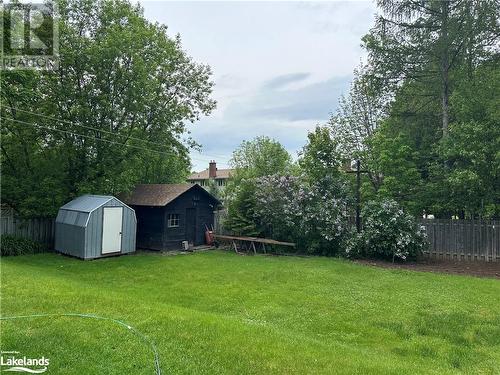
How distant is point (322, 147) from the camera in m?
15.8

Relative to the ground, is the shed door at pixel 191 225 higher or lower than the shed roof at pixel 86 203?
lower

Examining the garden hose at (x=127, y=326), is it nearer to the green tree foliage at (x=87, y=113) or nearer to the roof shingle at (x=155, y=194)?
the roof shingle at (x=155, y=194)

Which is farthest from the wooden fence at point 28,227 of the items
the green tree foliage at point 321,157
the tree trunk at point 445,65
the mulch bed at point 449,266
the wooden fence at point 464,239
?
the tree trunk at point 445,65

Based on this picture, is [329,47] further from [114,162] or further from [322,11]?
[114,162]

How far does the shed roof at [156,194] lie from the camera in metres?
15.0

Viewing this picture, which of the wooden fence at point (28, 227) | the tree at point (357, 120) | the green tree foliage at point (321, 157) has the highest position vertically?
the tree at point (357, 120)

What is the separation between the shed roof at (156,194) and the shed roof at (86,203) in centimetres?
Answer: 220

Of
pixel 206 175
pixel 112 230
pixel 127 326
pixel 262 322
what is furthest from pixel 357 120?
pixel 206 175

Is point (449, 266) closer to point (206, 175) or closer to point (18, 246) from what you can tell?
point (18, 246)

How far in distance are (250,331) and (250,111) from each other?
18.9 metres

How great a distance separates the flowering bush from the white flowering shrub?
883 millimetres

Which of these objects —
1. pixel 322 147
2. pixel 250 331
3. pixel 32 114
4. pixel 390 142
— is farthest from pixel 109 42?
pixel 250 331

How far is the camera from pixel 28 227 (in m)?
13.9

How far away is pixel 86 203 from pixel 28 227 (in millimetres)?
2951
